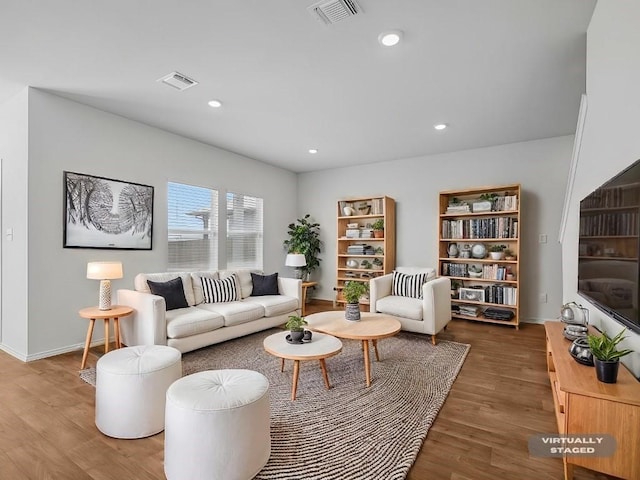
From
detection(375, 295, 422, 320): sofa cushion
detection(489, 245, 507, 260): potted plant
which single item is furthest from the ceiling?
detection(375, 295, 422, 320): sofa cushion

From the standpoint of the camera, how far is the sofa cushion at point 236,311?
3484 millimetres

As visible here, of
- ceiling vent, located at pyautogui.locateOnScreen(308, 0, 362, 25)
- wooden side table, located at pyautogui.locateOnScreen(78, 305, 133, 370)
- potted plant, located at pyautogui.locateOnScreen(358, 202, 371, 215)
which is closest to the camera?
ceiling vent, located at pyautogui.locateOnScreen(308, 0, 362, 25)

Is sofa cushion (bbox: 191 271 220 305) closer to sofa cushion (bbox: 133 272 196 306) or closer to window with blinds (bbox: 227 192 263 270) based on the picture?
sofa cushion (bbox: 133 272 196 306)

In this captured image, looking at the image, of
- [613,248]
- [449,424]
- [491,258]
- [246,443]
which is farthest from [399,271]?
[246,443]

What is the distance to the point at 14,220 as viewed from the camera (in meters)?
3.22

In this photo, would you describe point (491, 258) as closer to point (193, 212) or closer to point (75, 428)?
point (193, 212)

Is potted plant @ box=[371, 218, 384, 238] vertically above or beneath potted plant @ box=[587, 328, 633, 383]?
above

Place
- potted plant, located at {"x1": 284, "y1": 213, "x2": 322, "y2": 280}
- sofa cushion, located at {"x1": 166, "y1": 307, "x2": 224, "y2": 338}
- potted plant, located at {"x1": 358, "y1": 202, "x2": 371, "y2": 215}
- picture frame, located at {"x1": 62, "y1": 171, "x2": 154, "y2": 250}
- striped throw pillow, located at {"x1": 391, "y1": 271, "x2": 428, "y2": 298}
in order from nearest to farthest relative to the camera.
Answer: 1. sofa cushion, located at {"x1": 166, "y1": 307, "x2": 224, "y2": 338}
2. picture frame, located at {"x1": 62, "y1": 171, "x2": 154, "y2": 250}
3. striped throw pillow, located at {"x1": 391, "y1": 271, "x2": 428, "y2": 298}
4. potted plant, located at {"x1": 358, "y1": 202, "x2": 371, "y2": 215}
5. potted plant, located at {"x1": 284, "y1": 213, "x2": 322, "y2": 280}

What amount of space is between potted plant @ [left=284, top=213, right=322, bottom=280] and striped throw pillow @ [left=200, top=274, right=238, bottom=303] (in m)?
2.07

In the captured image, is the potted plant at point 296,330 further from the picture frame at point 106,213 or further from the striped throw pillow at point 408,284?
the picture frame at point 106,213

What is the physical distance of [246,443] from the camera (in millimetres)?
1520

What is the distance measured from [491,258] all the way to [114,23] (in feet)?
16.0

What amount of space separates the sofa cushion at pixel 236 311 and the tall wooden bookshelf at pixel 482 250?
9.49ft

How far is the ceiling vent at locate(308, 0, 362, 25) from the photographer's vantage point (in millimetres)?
1962
